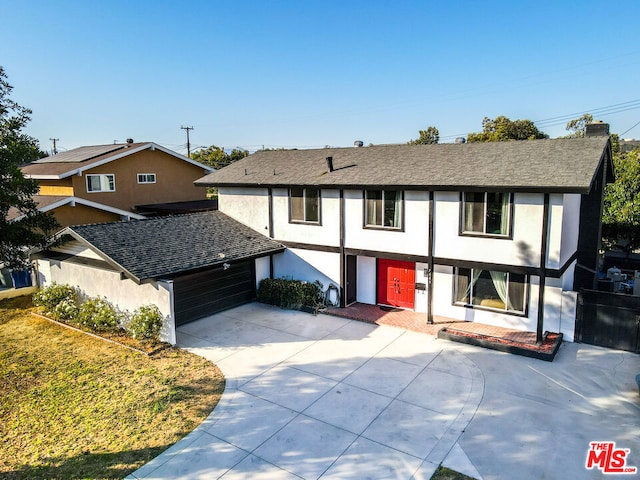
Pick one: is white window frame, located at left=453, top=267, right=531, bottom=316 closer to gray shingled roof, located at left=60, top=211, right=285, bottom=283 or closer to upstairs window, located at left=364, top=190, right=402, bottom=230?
upstairs window, located at left=364, top=190, right=402, bottom=230

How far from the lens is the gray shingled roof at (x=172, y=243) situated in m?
13.6

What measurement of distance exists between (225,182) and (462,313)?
436 inches

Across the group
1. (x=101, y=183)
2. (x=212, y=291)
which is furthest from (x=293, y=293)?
(x=101, y=183)

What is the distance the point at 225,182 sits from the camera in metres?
19.2

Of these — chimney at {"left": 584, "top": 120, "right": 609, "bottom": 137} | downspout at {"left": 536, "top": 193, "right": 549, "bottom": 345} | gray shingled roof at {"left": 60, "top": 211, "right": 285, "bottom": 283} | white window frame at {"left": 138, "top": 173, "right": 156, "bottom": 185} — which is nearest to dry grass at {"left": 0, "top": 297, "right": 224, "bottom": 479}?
gray shingled roof at {"left": 60, "top": 211, "right": 285, "bottom": 283}

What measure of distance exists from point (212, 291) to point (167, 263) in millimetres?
2650

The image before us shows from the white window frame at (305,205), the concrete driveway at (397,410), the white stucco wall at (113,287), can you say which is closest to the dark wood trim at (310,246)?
the white window frame at (305,205)

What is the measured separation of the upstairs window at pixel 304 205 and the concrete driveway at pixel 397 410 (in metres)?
4.94

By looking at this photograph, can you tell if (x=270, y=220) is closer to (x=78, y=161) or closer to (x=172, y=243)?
(x=172, y=243)

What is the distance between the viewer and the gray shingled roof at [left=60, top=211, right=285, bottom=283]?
13602mm

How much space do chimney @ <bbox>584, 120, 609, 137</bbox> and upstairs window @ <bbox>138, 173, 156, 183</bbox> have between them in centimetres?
2170

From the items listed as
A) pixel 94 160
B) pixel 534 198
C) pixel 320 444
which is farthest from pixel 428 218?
pixel 94 160

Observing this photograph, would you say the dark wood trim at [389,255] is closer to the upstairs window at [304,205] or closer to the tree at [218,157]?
the upstairs window at [304,205]

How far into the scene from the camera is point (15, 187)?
551 inches
